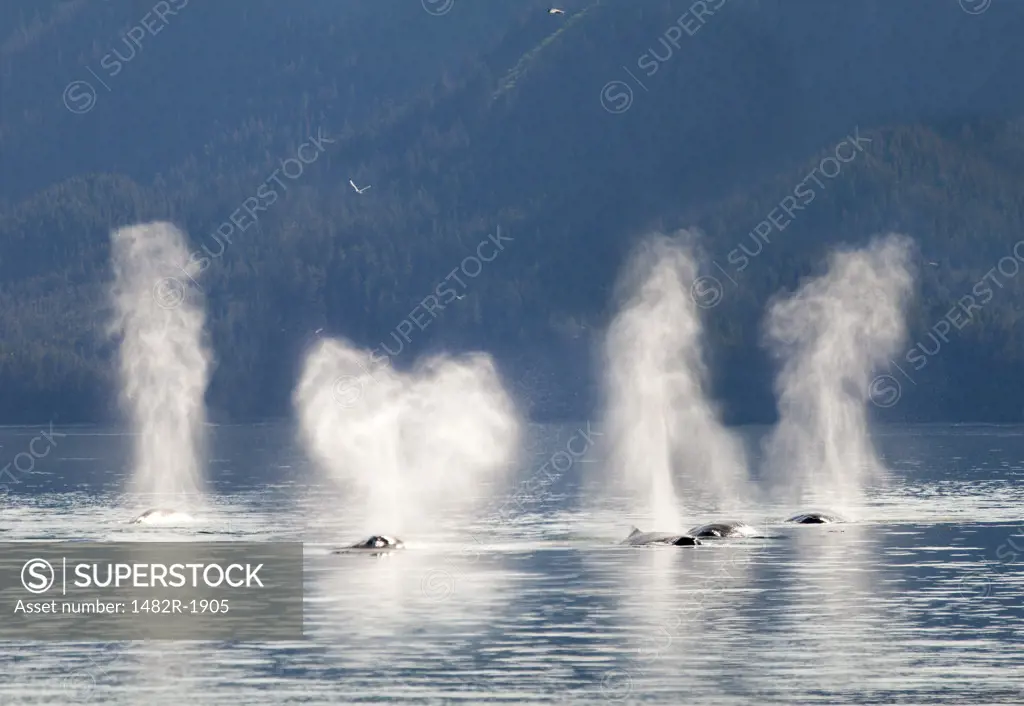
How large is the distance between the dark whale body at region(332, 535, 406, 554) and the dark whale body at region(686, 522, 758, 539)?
697 inches

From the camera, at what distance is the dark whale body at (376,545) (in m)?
114

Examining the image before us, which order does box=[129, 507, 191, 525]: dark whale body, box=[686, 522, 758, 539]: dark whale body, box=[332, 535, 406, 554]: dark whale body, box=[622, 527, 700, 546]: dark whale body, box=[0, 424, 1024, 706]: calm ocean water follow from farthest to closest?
box=[129, 507, 191, 525]: dark whale body
box=[686, 522, 758, 539]: dark whale body
box=[622, 527, 700, 546]: dark whale body
box=[332, 535, 406, 554]: dark whale body
box=[0, 424, 1024, 706]: calm ocean water

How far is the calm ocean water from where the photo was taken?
66750 millimetres

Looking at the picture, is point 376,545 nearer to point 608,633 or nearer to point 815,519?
point 815,519

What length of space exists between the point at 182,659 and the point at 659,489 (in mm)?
116428

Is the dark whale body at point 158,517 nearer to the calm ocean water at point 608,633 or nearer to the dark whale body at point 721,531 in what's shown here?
the calm ocean water at point 608,633

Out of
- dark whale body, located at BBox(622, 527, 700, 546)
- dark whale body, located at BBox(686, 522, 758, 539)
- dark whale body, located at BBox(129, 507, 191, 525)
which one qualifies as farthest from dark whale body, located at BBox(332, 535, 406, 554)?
dark whale body, located at BBox(129, 507, 191, 525)

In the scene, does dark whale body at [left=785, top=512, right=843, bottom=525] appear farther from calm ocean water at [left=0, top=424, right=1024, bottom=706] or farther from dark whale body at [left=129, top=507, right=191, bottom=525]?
dark whale body at [left=129, top=507, right=191, bottom=525]

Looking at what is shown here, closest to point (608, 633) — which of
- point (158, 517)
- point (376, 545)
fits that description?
point (376, 545)

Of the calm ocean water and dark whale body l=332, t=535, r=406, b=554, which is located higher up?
dark whale body l=332, t=535, r=406, b=554

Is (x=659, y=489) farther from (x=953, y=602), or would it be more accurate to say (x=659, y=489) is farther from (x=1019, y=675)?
(x=1019, y=675)

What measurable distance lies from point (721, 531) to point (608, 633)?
150 ft

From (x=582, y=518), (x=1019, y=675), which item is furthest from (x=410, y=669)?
(x=582, y=518)

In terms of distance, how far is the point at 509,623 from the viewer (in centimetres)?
8219
